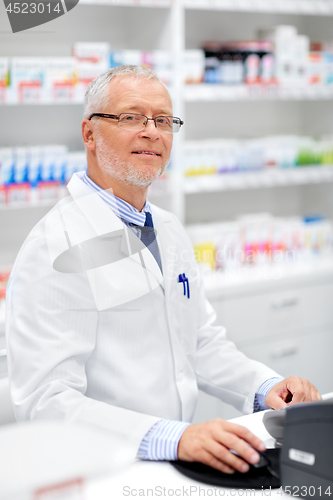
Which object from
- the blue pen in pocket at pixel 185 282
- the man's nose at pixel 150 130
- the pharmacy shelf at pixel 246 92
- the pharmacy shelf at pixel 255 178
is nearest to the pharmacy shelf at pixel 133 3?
the pharmacy shelf at pixel 246 92

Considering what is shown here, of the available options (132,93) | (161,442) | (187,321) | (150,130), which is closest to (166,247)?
(187,321)

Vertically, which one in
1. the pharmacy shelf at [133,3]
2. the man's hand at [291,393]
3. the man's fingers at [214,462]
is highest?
the pharmacy shelf at [133,3]

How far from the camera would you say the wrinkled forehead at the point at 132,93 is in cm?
141

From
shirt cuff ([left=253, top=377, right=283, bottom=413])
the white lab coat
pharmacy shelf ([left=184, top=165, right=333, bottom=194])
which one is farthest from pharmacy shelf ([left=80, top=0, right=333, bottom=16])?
shirt cuff ([left=253, top=377, right=283, bottom=413])

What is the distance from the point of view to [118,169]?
143 centimetres

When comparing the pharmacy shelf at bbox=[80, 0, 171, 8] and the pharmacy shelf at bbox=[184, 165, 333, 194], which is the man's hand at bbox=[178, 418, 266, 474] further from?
the pharmacy shelf at bbox=[80, 0, 171, 8]

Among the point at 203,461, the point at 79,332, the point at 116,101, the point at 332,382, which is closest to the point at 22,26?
the point at 116,101

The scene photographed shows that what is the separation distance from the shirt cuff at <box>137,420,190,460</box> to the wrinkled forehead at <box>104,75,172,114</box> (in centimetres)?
82

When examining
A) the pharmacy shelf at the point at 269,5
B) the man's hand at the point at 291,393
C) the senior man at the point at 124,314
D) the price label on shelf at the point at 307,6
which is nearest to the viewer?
the senior man at the point at 124,314

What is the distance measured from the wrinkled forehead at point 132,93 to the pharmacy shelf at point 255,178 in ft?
4.18

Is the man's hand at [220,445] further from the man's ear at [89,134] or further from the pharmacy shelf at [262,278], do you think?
the pharmacy shelf at [262,278]

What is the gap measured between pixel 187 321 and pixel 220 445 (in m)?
0.58

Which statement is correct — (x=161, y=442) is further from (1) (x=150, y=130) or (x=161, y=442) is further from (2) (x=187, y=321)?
(1) (x=150, y=130)

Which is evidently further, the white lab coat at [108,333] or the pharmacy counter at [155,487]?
the white lab coat at [108,333]
